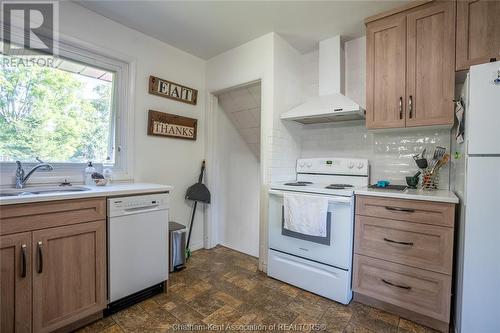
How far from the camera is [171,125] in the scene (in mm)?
2680

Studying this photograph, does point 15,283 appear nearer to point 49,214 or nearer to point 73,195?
point 49,214

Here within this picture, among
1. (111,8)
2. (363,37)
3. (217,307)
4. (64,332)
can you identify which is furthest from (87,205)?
(363,37)

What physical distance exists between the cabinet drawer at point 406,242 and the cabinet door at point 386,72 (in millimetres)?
833

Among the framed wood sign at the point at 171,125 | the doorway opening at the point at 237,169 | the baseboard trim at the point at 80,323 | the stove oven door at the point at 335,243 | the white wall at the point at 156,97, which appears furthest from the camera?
the doorway opening at the point at 237,169

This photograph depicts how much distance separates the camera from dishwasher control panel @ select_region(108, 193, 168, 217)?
1.66 meters

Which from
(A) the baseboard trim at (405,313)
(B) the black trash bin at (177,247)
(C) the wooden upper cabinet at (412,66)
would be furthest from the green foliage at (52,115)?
(A) the baseboard trim at (405,313)

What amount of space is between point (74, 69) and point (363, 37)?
2.81 metres

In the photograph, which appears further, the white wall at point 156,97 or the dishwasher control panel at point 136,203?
the white wall at point 156,97

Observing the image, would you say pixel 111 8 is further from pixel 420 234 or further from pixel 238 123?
pixel 420 234

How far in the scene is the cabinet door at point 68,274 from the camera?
137 cm

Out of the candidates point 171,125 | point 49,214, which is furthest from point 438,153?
point 49,214

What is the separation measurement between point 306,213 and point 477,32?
5.83 feet

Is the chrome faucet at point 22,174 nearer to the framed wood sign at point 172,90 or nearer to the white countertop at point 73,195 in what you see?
the white countertop at point 73,195

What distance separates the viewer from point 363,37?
7.97ft
